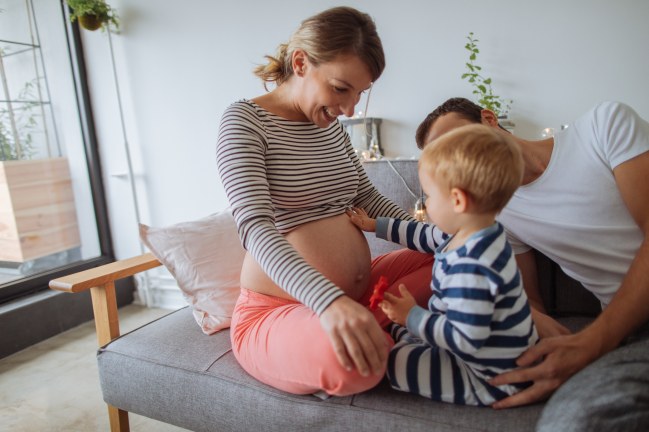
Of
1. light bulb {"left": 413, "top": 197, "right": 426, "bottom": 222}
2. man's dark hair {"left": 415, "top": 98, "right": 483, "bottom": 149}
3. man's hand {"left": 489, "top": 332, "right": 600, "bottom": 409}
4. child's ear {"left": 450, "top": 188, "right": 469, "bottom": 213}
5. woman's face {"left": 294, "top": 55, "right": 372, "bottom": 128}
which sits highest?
woman's face {"left": 294, "top": 55, "right": 372, "bottom": 128}

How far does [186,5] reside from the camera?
235 cm

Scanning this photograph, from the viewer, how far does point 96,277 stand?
1.25 m

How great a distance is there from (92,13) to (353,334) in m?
2.45

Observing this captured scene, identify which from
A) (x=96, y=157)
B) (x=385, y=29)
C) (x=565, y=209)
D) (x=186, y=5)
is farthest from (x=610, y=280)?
(x=96, y=157)

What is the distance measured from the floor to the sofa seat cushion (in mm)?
495

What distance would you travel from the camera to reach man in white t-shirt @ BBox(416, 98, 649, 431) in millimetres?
712

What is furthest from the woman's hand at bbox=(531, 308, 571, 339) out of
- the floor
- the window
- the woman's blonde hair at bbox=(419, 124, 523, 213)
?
the window

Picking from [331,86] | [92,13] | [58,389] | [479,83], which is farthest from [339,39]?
[92,13]

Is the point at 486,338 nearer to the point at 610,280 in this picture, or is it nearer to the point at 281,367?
the point at 281,367

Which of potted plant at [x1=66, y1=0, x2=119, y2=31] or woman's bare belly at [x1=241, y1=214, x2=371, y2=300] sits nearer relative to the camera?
woman's bare belly at [x1=241, y1=214, x2=371, y2=300]

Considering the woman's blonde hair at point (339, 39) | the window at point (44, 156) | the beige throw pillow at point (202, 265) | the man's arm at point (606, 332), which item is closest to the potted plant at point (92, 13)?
the window at point (44, 156)

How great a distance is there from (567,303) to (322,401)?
0.80 meters

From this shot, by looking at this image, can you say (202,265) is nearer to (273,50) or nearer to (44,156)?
(273,50)

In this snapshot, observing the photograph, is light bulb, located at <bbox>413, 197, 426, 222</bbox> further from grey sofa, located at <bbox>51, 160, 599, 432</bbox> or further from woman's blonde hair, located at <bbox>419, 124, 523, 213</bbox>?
woman's blonde hair, located at <bbox>419, 124, 523, 213</bbox>
